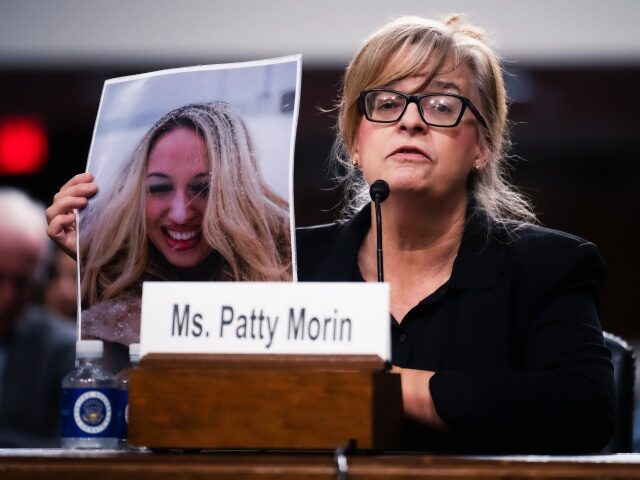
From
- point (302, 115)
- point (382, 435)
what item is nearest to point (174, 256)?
point (382, 435)

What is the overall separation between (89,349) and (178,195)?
0.27m

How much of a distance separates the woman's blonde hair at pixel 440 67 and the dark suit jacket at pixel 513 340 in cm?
11

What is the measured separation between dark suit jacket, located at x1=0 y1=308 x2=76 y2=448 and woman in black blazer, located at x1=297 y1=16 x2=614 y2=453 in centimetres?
187

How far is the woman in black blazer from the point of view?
72.4 inches

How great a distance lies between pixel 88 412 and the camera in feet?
4.93

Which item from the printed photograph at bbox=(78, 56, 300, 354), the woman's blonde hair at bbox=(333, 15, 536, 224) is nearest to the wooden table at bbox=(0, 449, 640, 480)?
the printed photograph at bbox=(78, 56, 300, 354)

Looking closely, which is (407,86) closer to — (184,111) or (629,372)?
(184,111)

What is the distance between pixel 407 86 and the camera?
1.94 meters

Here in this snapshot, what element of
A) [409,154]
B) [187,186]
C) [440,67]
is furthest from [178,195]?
[440,67]

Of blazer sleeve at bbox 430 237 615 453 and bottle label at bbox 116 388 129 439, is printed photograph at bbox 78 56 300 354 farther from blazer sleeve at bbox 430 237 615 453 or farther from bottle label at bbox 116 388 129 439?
blazer sleeve at bbox 430 237 615 453

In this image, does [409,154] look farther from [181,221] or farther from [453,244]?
[181,221]

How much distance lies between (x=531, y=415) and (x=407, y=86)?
62 centimetres

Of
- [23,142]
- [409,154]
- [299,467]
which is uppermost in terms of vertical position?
[23,142]

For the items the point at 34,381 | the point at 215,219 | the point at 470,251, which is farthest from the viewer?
the point at 34,381
